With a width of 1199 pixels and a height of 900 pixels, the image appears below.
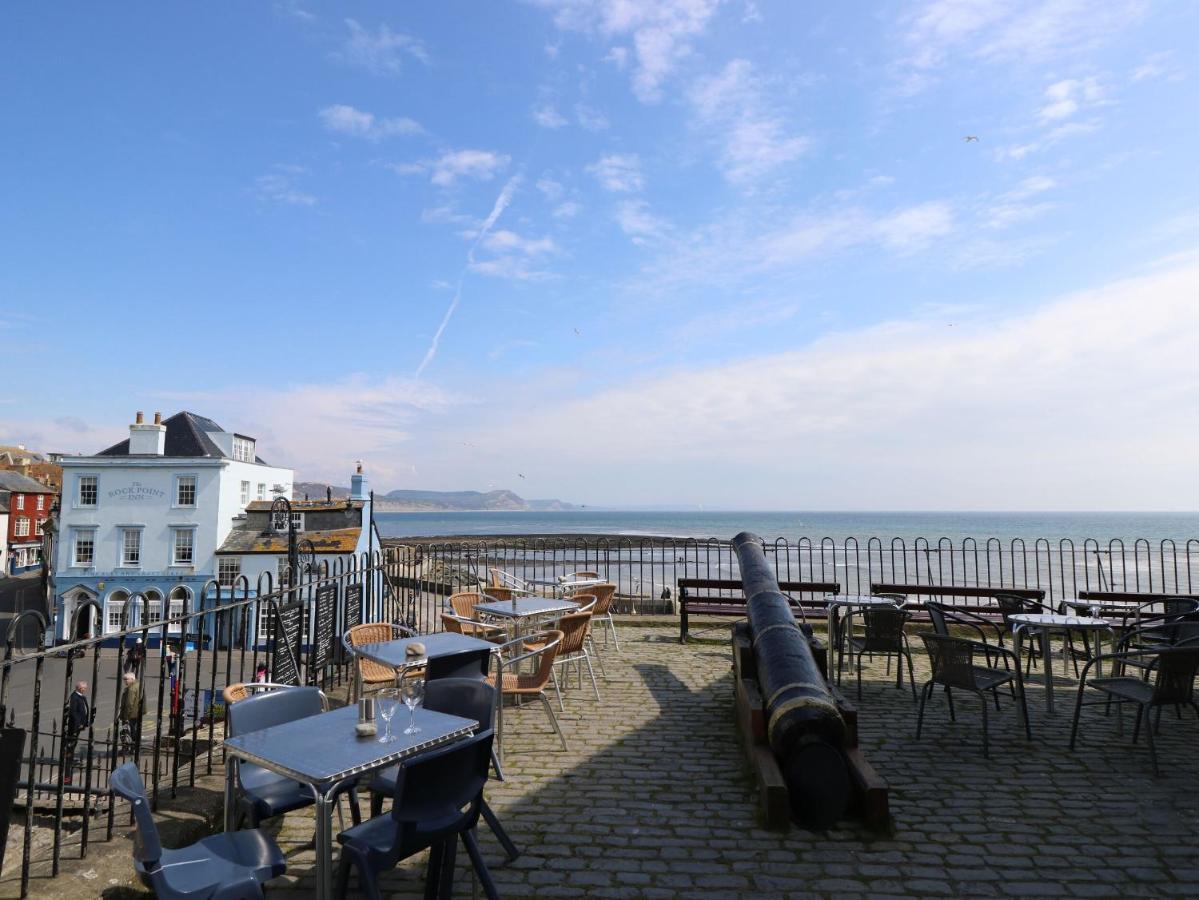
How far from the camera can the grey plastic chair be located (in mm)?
3748

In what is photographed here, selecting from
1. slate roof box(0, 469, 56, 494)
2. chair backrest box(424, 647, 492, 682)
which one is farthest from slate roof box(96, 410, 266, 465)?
chair backrest box(424, 647, 492, 682)

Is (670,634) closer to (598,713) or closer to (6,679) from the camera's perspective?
(598,713)

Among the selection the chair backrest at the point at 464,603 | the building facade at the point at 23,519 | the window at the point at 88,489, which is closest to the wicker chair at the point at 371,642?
the chair backrest at the point at 464,603

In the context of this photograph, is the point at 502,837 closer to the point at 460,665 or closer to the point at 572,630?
the point at 460,665

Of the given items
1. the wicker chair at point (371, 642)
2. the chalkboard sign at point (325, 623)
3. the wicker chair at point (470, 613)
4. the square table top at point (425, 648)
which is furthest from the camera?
the wicker chair at point (470, 613)

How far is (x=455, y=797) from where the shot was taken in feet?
10.7

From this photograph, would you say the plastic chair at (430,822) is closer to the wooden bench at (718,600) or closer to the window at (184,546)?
the wooden bench at (718,600)

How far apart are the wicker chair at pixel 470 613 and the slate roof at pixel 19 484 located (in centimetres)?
7327

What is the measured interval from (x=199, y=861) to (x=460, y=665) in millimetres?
2529

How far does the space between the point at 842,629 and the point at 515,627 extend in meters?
4.14

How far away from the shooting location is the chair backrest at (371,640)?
6426 mm

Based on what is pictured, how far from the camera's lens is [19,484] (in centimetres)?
6581

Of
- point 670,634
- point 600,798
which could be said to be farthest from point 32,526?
point 600,798

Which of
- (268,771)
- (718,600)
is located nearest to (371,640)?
(268,771)
